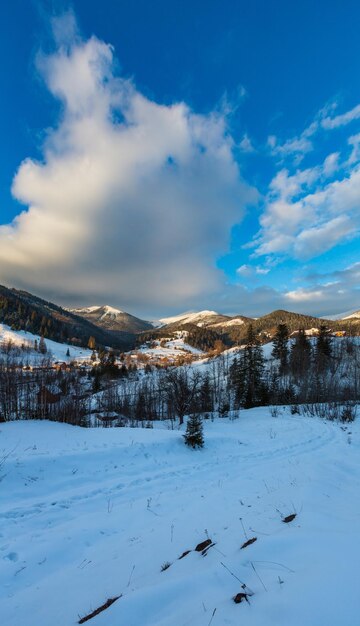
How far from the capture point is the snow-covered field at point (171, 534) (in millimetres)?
3215

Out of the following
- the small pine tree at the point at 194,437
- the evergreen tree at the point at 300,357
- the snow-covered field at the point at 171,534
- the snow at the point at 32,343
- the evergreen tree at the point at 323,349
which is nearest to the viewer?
the snow-covered field at the point at 171,534

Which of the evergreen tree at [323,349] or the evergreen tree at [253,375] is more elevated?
the evergreen tree at [323,349]

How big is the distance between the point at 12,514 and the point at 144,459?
5633mm

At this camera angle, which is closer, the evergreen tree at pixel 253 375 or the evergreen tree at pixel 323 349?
the evergreen tree at pixel 253 375

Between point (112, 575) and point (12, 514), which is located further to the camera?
point (12, 514)

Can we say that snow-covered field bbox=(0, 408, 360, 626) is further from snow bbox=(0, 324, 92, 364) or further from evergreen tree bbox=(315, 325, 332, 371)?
snow bbox=(0, 324, 92, 364)

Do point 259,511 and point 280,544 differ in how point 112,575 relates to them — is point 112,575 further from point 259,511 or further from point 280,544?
point 259,511

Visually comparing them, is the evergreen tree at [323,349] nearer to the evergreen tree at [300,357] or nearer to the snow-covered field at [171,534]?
the evergreen tree at [300,357]

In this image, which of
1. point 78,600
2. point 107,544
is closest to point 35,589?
point 78,600

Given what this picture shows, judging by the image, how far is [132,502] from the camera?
7.73 m

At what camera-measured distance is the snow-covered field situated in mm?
3215

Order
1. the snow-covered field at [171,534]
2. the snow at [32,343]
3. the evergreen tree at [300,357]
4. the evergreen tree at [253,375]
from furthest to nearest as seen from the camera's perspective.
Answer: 1. the snow at [32,343]
2. the evergreen tree at [300,357]
3. the evergreen tree at [253,375]
4. the snow-covered field at [171,534]

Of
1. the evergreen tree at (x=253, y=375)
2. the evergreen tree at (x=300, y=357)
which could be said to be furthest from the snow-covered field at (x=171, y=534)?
the evergreen tree at (x=300, y=357)

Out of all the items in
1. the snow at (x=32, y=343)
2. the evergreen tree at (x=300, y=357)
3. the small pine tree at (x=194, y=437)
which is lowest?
the small pine tree at (x=194, y=437)
